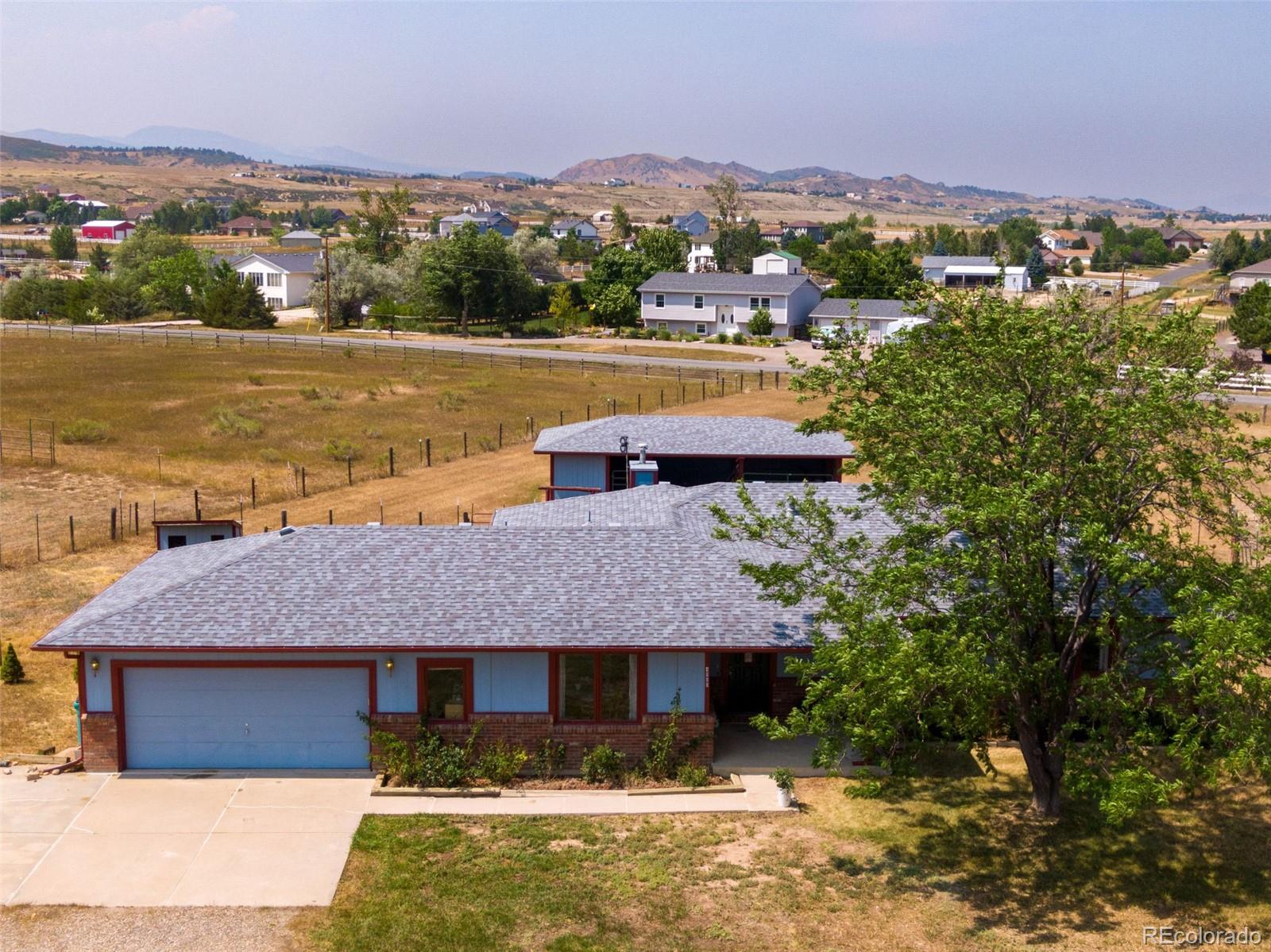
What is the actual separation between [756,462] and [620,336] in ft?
213

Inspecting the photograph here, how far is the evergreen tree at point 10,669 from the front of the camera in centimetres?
2250

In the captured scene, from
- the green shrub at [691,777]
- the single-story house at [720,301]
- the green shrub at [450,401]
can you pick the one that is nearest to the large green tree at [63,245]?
the single-story house at [720,301]

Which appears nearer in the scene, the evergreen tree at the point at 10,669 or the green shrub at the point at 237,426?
the evergreen tree at the point at 10,669

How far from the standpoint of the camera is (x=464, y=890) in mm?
15367

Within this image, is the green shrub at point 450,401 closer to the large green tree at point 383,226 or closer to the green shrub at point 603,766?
the green shrub at point 603,766

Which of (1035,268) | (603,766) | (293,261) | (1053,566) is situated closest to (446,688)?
(603,766)

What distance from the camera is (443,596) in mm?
19297

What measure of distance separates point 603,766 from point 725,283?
80865 mm

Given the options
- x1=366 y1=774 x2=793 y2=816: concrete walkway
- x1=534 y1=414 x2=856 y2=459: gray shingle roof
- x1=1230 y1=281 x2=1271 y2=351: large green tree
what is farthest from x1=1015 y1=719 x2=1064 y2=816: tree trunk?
x1=1230 y1=281 x2=1271 y2=351: large green tree

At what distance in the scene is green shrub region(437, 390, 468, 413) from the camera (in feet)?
191

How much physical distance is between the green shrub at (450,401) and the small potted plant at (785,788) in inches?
1639

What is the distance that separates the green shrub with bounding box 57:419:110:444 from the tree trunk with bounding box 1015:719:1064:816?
1634 inches

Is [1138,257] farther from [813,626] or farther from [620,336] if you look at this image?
[813,626]

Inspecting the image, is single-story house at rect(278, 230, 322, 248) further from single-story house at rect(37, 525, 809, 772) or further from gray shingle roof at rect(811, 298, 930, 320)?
single-story house at rect(37, 525, 809, 772)
